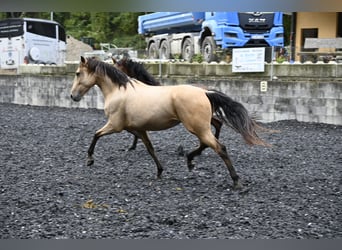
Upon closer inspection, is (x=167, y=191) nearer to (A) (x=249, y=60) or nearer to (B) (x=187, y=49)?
(A) (x=249, y=60)

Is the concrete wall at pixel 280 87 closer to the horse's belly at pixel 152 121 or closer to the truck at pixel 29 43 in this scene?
the horse's belly at pixel 152 121

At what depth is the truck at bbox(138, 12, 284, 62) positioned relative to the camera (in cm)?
1664

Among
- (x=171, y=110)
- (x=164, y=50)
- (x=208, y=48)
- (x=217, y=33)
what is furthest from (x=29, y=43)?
(x=171, y=110)

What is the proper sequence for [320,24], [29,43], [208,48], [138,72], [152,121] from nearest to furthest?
[152,121]
[138,72]
[208,48]
[320,24]
[29,43]

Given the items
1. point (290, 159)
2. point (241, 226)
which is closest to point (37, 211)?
point (241, 226)

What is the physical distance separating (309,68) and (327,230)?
8031 millimetres

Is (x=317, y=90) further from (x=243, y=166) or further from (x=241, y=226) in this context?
(x=241, y=226)

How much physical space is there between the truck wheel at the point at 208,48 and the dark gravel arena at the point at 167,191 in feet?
23.6

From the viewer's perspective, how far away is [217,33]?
1667 centimetres

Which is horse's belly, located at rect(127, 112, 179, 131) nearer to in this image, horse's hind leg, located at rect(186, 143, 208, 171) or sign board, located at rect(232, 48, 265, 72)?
horse's hind leg, located at rect(186, 143, 208, 171)

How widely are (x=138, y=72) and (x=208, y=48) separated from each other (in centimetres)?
1018

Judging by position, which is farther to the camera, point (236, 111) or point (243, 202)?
point (236, 111)

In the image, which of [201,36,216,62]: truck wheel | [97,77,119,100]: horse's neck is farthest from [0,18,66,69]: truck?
[97,77,119,100]: horse's neck

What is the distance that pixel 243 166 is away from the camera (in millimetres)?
6586
